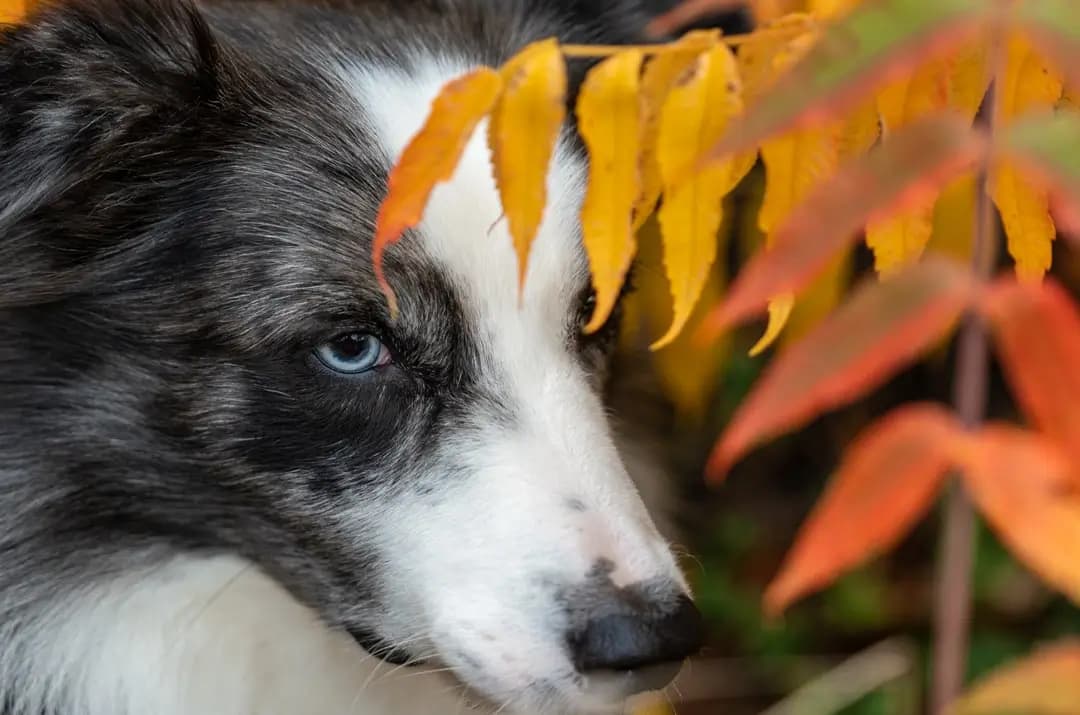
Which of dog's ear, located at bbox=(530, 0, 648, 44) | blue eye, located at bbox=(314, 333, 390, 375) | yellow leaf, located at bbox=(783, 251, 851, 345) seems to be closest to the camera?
blue eye, located at bbox=(314, 333, 390, 375)

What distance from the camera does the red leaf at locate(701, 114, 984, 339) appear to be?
0.68 metres

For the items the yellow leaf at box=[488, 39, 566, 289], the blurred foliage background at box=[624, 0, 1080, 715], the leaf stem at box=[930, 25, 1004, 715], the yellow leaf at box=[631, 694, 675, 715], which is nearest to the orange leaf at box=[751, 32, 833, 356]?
the yellow leaf at box=[488, 39, 566, 289]

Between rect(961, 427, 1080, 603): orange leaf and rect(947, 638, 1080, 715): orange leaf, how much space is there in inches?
1.6

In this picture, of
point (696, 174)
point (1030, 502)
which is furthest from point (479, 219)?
point (1030, 502)

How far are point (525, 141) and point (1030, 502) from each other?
0.50 metres

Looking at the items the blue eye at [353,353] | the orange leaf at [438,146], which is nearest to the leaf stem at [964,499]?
the orange leaf at [438,146]

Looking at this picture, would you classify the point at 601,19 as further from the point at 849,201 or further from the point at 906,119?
the point at 849,201

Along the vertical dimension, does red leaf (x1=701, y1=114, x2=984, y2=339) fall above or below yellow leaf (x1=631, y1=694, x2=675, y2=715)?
above

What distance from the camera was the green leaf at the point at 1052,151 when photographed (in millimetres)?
649

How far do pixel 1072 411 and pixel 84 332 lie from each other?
1.30 meters

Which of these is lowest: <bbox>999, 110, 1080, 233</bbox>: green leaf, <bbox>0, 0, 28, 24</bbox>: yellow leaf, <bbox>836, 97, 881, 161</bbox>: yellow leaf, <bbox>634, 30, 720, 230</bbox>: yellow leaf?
<bbox>836, 97, 881, 161</bbox>: yellow leaf

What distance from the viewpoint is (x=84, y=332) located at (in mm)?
1610

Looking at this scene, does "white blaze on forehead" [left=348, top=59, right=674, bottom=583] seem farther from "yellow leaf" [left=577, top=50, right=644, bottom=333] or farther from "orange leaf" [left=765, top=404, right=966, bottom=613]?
"orange leaf" [left=765, top=404, right=966, bottom=613]

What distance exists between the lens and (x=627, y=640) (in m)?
1.33
